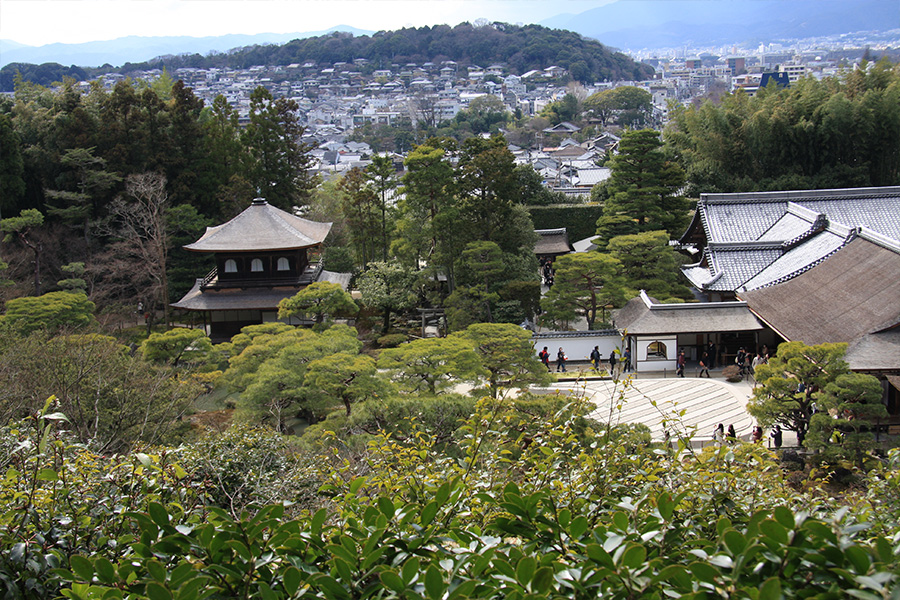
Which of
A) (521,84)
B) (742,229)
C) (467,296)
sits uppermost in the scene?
(521,84)

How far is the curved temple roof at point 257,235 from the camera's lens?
19094 mm

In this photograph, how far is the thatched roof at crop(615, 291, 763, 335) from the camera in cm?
1561

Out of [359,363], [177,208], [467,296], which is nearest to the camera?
[359,363]

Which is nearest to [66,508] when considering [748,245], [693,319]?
[693,319]

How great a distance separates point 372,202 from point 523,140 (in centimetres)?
5796

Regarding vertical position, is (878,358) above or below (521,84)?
below

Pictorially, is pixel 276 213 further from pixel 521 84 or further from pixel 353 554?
pixel 521 84

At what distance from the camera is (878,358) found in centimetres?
1160

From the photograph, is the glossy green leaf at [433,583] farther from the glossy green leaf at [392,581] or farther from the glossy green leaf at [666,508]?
the glossy green leaf at [666,508]

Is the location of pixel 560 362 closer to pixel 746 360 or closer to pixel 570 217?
pixel 746 360

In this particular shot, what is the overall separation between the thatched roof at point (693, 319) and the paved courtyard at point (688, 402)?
45.1 inches

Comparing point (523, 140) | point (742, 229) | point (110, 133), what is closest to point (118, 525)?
point (742, 229)

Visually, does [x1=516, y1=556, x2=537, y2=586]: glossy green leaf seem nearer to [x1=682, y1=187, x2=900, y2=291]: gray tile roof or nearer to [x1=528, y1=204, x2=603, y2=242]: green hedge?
[x1=682, y1=187, x2=900, y2=291]: gray tile roof

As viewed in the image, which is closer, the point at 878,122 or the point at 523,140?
the point at 878,122
